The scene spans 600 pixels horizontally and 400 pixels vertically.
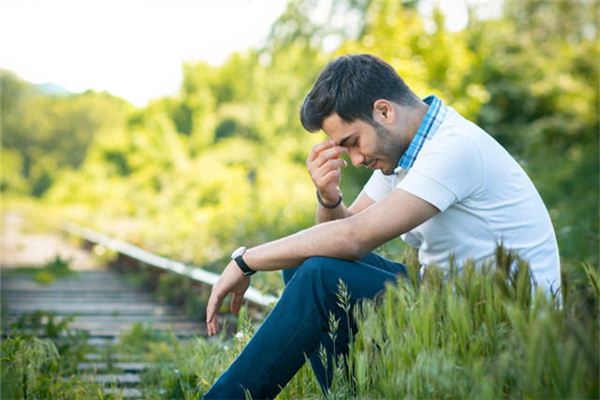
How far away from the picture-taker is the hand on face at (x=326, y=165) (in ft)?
11.5

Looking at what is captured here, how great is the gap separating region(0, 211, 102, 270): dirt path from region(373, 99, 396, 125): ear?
942cm

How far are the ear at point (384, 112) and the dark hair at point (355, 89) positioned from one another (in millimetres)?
20

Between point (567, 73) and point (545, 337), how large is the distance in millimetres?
16729

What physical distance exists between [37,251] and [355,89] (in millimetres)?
13966

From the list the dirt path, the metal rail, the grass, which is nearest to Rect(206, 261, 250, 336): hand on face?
the grass

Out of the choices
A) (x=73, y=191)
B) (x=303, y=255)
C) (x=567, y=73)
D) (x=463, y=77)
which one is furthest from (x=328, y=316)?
(x=73, y=191)

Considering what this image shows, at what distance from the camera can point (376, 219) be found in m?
3.07

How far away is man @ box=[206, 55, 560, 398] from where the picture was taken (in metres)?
2.98

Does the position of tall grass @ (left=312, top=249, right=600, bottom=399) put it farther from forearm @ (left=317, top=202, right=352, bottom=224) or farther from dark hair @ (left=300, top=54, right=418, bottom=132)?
forearm @ (left=317, top=202, right=352, bottom=224)

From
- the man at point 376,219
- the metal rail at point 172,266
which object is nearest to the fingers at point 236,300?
the man at point 376,219

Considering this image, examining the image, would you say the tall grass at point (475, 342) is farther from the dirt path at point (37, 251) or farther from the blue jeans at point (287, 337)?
the dirt path at point (37, 251)

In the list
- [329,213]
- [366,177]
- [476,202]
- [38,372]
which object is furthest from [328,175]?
[366,177]

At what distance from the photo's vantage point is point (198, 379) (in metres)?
3.93

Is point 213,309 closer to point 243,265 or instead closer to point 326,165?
point 243,265
